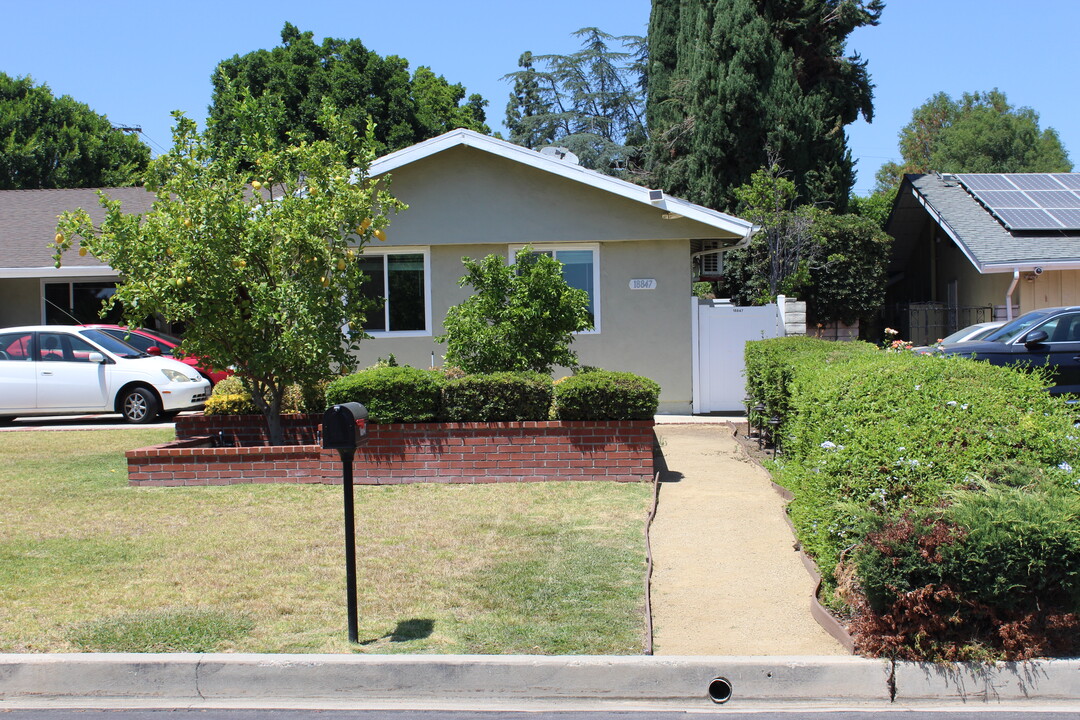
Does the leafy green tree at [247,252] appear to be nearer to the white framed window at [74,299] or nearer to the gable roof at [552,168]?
the gable roof at [552,168]

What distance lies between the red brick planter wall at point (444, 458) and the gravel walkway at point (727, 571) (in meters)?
0.74

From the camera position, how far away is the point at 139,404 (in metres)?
14.5

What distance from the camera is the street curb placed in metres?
4.77

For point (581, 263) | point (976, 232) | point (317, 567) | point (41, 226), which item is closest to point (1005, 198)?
point (976, 232)

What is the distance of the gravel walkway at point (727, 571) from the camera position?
17.5 feet

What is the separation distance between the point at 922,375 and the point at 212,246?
6.87m

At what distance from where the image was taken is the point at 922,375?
6.60m

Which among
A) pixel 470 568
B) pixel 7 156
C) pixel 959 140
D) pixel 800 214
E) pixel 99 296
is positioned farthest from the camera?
pixel 959 140

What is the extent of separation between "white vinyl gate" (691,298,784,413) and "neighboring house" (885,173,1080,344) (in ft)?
19.8

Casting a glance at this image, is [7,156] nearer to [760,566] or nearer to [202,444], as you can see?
[202,444]

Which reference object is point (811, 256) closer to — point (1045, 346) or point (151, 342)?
point (1045, 346)

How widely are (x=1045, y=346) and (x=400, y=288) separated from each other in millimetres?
9508

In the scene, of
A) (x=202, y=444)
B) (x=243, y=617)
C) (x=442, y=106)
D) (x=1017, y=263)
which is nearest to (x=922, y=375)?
(x=243, y=617)

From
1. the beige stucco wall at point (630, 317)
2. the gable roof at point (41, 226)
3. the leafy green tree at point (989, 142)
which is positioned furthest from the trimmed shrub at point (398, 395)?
the leafy green tree at point (989, 142)
